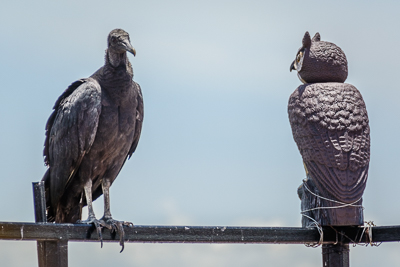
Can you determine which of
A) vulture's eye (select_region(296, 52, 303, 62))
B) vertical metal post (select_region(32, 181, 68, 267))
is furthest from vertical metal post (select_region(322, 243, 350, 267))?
vertical metal post (select_region(32, 181, 68, 267))

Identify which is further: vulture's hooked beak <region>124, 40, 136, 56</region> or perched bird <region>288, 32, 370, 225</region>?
vulture's hooked beak <region>124, 40, 136, 56</region>

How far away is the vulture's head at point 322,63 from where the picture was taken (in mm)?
4227

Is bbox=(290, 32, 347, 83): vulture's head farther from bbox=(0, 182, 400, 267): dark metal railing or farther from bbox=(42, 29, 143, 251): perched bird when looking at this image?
bbox=(42, 29, 143, 251): perched bird

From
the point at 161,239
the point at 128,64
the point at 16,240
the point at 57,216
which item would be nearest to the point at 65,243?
the point at 16,240

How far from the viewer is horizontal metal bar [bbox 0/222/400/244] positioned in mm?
3156

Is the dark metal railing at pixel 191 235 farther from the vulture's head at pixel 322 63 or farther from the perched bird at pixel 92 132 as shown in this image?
the vulture's head at pixel 322 63

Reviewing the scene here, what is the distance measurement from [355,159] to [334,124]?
27cm

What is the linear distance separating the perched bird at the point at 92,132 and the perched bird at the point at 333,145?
4.17ft

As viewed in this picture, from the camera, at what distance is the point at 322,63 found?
13.9ft

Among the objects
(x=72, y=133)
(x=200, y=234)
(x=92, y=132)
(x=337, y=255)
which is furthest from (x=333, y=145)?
(x=72, y=133)

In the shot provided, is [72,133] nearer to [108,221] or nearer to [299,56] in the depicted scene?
[108,221]

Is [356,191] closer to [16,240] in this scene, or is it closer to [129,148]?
[129,148]

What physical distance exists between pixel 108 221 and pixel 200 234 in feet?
2.50

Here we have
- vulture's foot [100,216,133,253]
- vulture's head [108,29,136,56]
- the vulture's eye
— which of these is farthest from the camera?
vulture's head [108,29,136,56]
